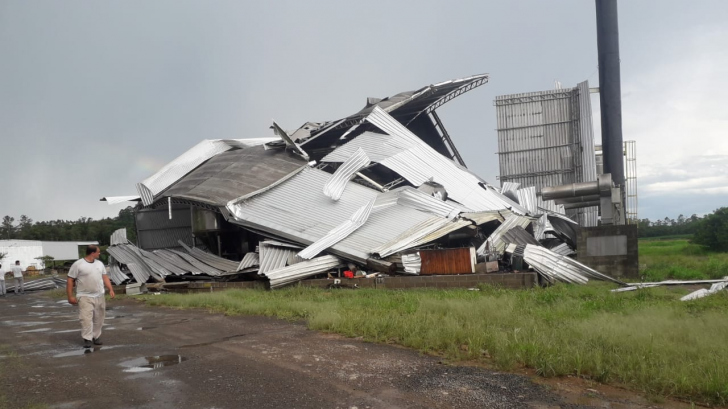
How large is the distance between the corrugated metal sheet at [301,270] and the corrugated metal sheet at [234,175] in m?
3.79

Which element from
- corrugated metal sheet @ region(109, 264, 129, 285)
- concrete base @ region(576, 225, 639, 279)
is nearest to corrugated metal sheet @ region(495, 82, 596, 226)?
concrete base @ region(576, 225, 639, 279)

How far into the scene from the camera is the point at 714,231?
2633 cm

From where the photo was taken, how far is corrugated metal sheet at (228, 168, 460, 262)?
17.1m

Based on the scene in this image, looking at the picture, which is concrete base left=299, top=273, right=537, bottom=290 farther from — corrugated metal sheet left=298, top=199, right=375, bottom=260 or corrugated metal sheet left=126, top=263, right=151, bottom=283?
corrugated metal sheet left=126, top=263, right=151, bottom=283

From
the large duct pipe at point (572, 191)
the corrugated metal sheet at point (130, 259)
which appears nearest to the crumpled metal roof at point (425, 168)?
the large duct pipe at point (572, 191)

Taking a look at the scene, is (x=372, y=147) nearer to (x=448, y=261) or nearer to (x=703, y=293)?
(x=448, y=261)

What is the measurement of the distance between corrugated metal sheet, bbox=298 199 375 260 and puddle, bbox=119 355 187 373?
9538 mm

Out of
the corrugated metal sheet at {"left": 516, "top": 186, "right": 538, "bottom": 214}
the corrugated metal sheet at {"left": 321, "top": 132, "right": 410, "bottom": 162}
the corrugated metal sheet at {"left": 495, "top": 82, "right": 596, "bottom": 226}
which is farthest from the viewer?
the corrugated metal sheet at {"left": 495, "top": 82, "right": 596, "bottom": 226}

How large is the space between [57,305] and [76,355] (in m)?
9.91

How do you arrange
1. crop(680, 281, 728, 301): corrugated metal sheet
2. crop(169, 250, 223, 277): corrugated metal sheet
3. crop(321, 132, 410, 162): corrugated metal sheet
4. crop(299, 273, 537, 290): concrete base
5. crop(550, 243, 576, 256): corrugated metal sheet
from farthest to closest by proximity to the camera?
crop(321, 132, 410, 162): corrugated metal sheet < crop(550, 243, 576, 256): corrugated metal sheet < crop(169, 250, 223, 277): corrugated metal sheet < crop(299, 273, 537, 290): concrete base < crop(680, 281, 728, 301): corrugated metal sheet

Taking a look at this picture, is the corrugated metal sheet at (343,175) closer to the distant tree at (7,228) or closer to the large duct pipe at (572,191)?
the large duct pipe at (572,191)

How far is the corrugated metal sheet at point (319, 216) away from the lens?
56.0 feet

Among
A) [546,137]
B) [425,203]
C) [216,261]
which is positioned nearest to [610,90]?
[546,137]

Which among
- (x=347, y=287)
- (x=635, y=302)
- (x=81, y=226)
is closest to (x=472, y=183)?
(x=347, y=287)
